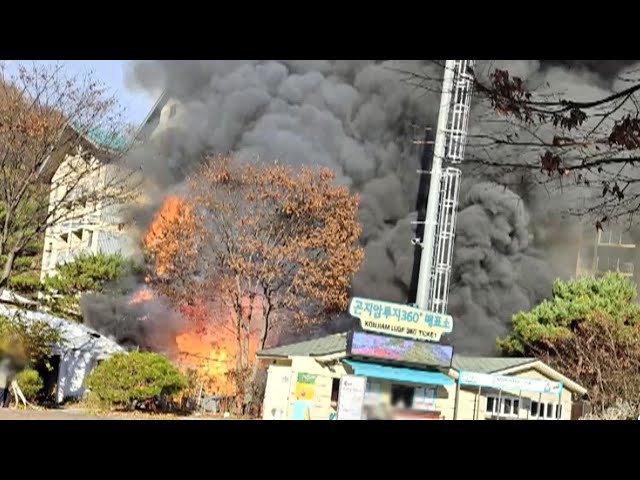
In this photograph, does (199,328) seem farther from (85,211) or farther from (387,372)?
(387,372)

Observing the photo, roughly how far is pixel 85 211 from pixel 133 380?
96 centimetres

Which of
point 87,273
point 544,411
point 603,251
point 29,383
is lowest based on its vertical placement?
point 29,383

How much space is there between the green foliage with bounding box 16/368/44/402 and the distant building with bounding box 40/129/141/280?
1.77ft

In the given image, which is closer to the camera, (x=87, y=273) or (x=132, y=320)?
(x=87, y=273)

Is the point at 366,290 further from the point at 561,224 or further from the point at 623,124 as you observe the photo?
the point at 623,124

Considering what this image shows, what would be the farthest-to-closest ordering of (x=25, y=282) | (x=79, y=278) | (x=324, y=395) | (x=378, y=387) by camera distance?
(x=378, y=387), (x=324, y=395), (x=79, y=278), (x=25, y=282)

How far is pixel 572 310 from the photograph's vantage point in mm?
6297

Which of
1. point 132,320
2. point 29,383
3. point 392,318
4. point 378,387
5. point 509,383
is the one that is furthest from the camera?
point 509,383

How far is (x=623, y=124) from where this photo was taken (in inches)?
181

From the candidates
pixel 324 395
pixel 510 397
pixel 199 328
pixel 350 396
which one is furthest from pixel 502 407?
pixel 199 328

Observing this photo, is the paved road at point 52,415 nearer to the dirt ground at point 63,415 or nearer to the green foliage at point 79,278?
the dirt ground at point 63,415
